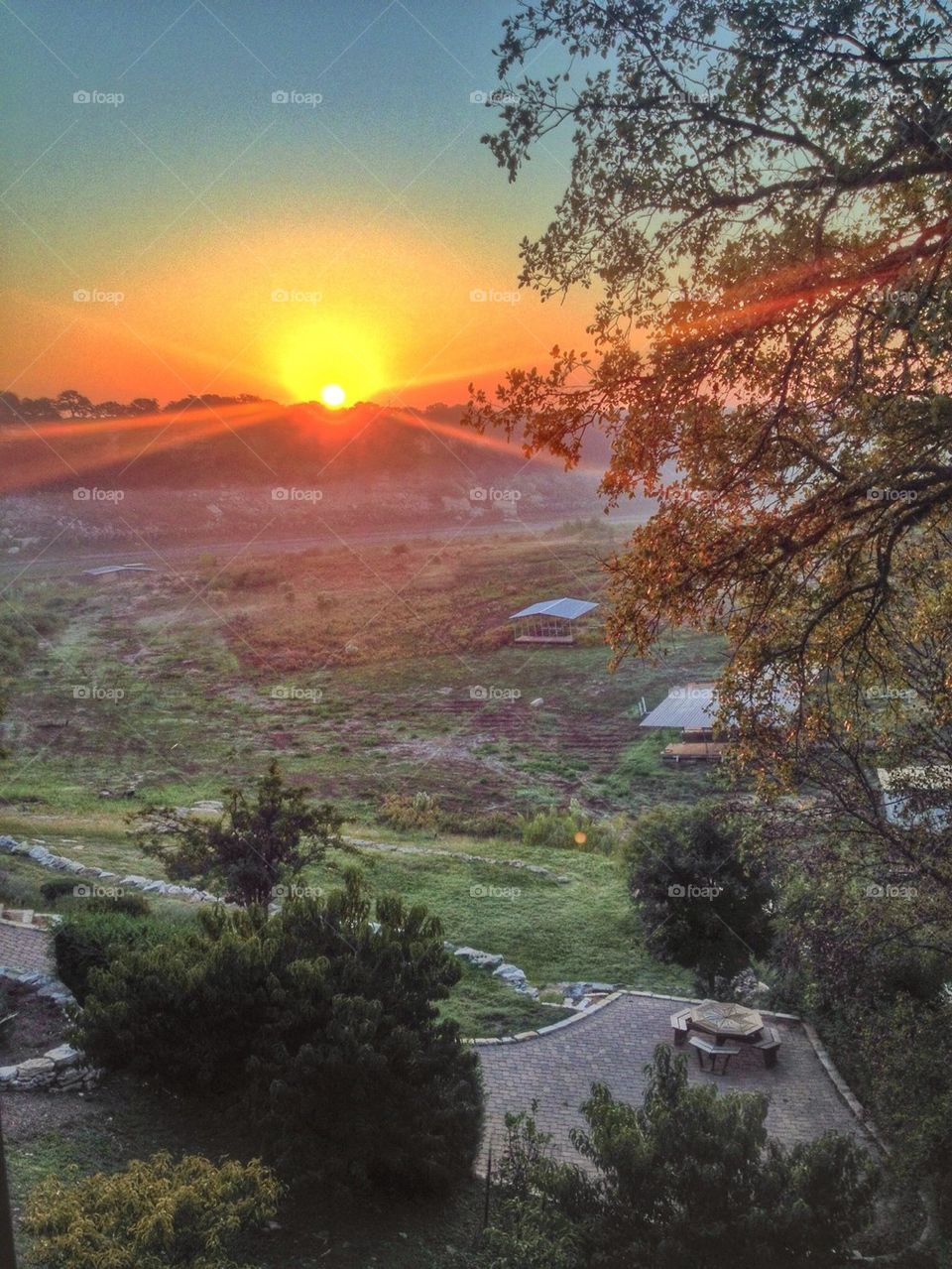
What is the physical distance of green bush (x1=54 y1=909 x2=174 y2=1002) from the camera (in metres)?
4.34

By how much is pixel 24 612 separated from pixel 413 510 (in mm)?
1667

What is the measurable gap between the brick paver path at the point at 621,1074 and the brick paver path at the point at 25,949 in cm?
201

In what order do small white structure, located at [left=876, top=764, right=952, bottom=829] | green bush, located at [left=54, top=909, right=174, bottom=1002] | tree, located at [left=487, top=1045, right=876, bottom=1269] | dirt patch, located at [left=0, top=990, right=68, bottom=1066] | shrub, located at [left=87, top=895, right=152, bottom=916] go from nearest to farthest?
tree, located at [left=487, top=1045, right=876, bottom=1269] → small white structure, located at [left=876, top=764, right=952, bottom=829] → dirt patch, located at [left=0, top=990, right=68, bottom=1066] → green bush, located at [left=54, top=909, right=174, bottom=1002] → shrub, located at [left=87, top=895, right=152, bottom=916]

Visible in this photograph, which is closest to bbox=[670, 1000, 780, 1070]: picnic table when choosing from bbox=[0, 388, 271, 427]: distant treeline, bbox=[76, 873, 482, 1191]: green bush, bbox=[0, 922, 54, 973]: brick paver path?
bbox=[76, 873, 482, 1191]: green bush

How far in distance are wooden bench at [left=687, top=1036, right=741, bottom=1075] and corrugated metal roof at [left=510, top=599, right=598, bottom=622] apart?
65.0 inches

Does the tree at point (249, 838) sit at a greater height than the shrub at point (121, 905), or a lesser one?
greater

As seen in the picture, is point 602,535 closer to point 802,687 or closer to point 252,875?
point 802,687

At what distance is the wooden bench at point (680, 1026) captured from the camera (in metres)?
4.09

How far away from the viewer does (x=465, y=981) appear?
13.9 feet

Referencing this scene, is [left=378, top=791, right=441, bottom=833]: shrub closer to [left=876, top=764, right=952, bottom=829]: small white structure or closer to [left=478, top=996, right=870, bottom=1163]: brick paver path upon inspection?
[left=478, top=996, right=870, bottom=1163]: brick paver path

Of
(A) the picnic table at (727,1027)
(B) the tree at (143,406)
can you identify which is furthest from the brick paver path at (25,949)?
(A) the picnic table at (727,1027)

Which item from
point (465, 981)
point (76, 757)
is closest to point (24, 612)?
point (76, 757)

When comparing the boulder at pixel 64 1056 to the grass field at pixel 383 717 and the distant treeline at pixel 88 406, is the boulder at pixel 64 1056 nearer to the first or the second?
the grass field at pixel 383 717

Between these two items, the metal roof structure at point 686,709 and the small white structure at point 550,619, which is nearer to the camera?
the metal roof structure at point 686,709
